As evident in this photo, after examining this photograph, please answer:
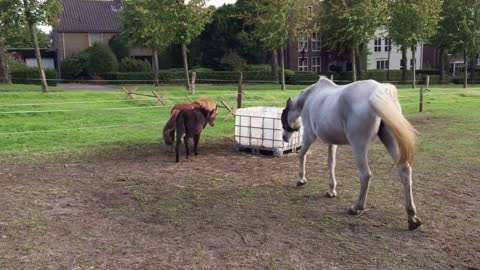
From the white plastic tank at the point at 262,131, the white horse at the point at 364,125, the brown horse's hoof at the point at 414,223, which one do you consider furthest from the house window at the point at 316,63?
the brown horse's hoof at the point at 414,223

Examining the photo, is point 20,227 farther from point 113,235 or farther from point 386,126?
point 386,126

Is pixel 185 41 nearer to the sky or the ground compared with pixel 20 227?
nearer to the sky

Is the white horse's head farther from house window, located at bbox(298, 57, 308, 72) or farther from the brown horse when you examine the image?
house window, located at bbox(298, 57, 308, 72)

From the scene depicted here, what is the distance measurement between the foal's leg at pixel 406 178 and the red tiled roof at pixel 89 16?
50431 mm

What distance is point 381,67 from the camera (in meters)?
57.2

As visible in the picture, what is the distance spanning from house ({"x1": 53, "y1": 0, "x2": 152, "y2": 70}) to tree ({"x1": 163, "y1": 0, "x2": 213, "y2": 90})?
29356 mm

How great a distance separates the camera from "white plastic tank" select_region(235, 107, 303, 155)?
8.55 m

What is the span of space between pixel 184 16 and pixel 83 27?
3383 cm

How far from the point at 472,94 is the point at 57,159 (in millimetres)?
23481

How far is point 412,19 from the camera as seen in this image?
28969 millimetres

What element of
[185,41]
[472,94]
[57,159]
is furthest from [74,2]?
[57,159]

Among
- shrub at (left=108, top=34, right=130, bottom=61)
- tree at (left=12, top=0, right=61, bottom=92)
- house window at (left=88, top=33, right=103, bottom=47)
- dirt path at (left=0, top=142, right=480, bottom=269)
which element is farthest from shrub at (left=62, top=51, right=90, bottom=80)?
dirt path at (left=0, top=142, right=480, bottom=269)

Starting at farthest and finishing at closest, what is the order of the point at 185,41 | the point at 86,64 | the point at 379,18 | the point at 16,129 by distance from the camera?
the point at 86,64
the point at 379,18
the point at 185,41
the point at 16,129

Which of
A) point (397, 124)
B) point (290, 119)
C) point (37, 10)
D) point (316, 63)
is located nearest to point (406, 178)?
point (397, 124)
